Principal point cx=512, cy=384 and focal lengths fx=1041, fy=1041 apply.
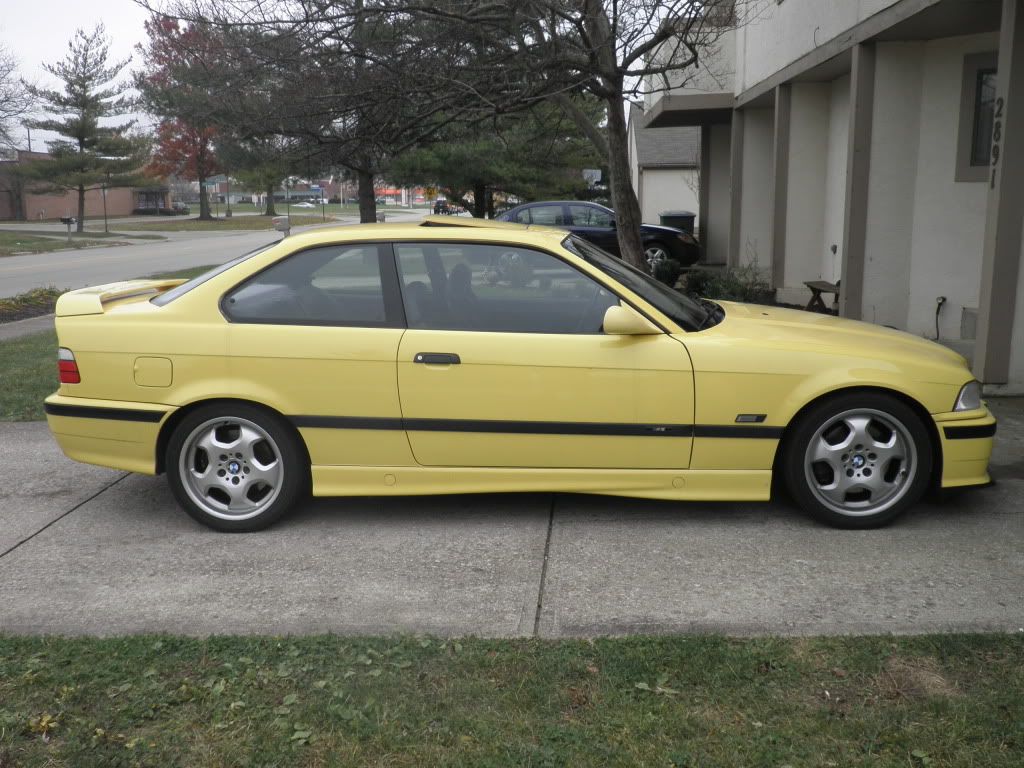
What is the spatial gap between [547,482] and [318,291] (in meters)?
1.50

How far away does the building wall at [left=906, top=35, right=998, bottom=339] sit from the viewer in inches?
391

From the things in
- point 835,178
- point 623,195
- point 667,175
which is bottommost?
point 623,195

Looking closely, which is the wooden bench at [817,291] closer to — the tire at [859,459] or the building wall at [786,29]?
the building wall at [786,29]

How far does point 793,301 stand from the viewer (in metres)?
14.0

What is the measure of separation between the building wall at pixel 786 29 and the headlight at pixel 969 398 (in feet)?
17.4

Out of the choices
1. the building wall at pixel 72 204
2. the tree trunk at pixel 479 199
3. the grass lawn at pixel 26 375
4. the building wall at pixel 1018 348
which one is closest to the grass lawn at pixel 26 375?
the grass lawn at pixel 26 375

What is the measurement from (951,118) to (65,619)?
358 inches

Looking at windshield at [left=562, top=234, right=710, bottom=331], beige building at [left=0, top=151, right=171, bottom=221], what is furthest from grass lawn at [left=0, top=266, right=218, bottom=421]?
beige building at [left=0, top=151, right=171, bottom=221]

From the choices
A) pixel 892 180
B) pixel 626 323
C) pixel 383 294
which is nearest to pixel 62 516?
pixel 383 294

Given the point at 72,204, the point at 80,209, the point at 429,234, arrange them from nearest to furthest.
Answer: the point at 429,234 → the point at 80,209 → the point at 72,204

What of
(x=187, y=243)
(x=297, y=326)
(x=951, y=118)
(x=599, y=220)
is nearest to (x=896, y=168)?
(x=951, y=118)

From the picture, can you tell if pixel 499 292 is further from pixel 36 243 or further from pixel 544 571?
pixel 36 243

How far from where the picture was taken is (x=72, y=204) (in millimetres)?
70188

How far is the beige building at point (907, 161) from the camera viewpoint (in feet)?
25.1
